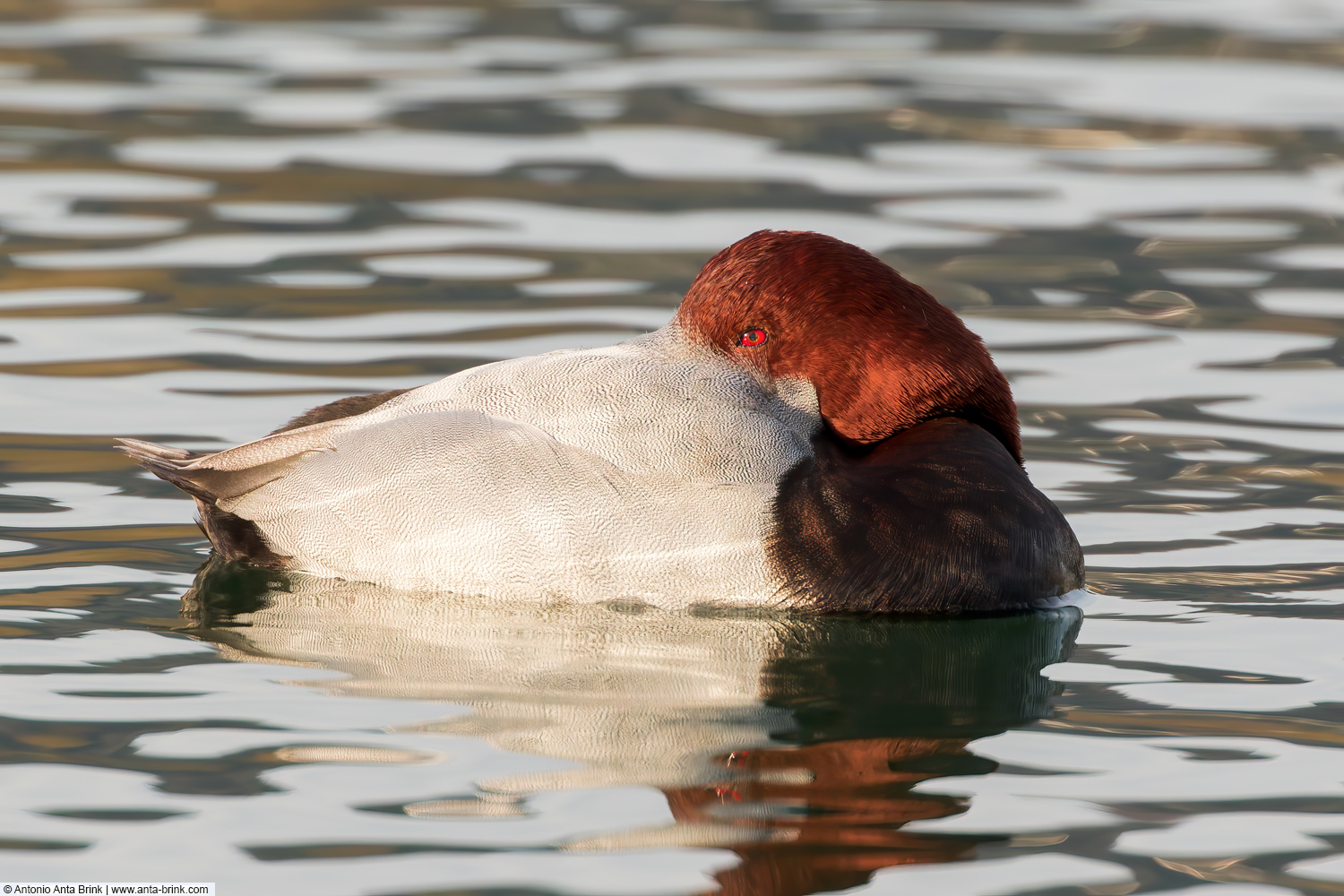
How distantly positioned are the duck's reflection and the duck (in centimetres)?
10

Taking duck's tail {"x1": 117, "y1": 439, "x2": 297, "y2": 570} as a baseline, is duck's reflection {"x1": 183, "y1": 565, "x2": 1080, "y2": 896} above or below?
below

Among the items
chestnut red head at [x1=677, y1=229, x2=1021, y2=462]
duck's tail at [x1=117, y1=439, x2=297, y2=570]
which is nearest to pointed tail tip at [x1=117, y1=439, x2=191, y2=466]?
duck's tail at [x1=117, y1=439, x2=297, y2=570]

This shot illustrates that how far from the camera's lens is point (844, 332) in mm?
5609

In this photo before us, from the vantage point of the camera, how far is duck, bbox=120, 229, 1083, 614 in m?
5.29

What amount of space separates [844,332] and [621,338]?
9.68 feet

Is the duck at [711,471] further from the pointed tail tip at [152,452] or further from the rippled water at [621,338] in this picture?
the rippled water at [621,338]

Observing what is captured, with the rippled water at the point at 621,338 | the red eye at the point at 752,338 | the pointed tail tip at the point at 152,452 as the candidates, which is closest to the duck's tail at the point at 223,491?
the pointed tail tip at the point at 152,452

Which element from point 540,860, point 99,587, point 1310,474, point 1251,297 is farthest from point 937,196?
point 540,860

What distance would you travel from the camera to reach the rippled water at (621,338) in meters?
4.02

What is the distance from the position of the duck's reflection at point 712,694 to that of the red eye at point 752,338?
857 millimetres

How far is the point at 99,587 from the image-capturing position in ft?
18.3

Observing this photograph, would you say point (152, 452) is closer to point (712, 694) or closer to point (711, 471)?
point (711, 471)

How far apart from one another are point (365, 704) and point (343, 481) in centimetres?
105

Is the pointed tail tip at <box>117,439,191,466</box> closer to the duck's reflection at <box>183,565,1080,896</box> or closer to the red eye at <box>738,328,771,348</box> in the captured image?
the duck's reflection at <box>183,565,1080,896</box>
